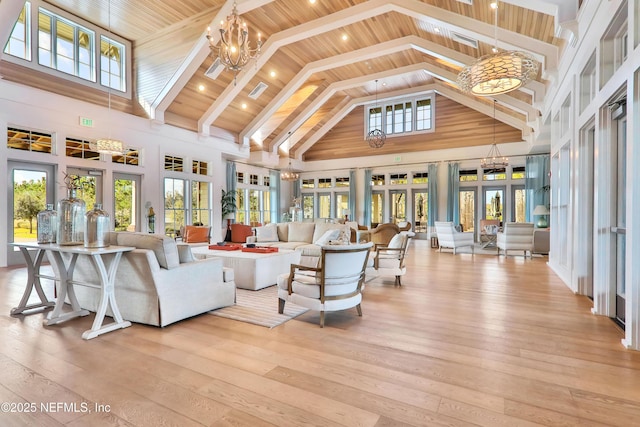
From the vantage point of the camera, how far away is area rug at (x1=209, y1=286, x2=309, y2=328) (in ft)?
11.0

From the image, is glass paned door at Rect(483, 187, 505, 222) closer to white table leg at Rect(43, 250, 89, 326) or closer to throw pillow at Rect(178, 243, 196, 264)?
throw pillow at Rect(178, 243, 196, 264)

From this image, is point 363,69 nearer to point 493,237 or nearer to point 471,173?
point 471,173

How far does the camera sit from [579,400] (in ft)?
6.31

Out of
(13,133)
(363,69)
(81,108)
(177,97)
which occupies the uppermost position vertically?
(363,69)

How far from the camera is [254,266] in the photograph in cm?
463

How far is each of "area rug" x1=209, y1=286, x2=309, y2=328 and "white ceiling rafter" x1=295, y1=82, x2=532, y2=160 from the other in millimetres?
8428

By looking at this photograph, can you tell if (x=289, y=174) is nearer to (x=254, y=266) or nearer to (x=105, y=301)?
(x=254, y=266)

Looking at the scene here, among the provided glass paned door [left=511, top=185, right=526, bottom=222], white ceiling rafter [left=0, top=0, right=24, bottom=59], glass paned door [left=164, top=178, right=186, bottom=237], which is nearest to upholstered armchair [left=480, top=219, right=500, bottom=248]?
glass paned door [left=511, top=185, right=526, bottom=222]

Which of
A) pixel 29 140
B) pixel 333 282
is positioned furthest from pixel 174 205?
pixel 333 282

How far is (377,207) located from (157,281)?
1153 centimetres

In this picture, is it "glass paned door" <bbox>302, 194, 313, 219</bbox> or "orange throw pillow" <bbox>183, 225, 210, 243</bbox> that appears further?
"glass paned door" <bbox>302, 194, 313, 219</bbox>

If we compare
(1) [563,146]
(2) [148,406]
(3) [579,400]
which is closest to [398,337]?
(3) [579,400]

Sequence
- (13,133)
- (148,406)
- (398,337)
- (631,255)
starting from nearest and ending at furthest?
(148,406)
(631,255)
(398,337)
(13,133)

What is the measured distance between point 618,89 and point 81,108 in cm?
918
